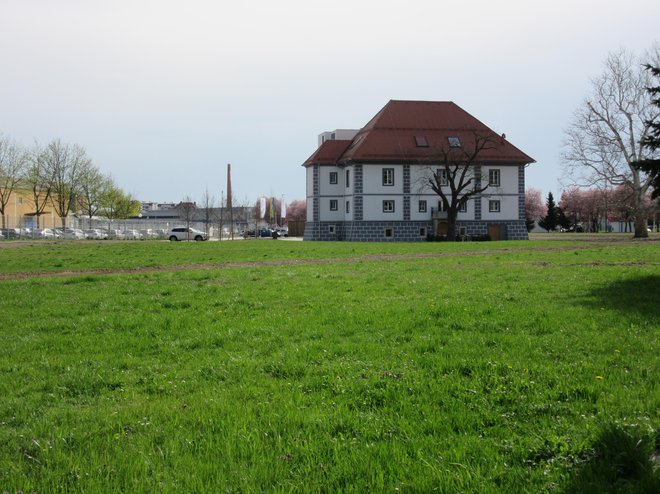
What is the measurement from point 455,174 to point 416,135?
23.3 feet

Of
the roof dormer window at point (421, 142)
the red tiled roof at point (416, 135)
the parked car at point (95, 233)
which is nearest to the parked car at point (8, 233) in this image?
the parked car at point (95, 233)

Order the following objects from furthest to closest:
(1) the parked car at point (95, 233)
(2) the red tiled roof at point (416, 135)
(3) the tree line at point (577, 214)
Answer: (3) the tree line at point (577, 214), (1) the parked car at point (95, 233), (2) the red tiled roof at point (416, 135)

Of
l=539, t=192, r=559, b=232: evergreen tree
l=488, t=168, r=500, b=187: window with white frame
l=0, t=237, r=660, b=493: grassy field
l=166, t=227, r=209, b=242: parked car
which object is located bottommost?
l=0, t=237, r=660, b=493: grassy field

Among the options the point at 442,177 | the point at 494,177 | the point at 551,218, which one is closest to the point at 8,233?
the point at 442,177

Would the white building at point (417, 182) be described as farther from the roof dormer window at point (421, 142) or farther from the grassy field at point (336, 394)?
the grassy field at point (336, 394)

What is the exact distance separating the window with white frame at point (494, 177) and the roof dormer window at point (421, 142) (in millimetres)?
7398

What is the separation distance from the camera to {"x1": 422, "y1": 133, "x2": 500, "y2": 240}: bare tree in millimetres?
56375

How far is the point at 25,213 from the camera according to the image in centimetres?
9238

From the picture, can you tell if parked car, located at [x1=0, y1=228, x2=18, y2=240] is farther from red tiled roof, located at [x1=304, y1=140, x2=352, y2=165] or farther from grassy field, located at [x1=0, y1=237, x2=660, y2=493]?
grassy field, located at [x1=0, y1=237, x2=660, y2=493]

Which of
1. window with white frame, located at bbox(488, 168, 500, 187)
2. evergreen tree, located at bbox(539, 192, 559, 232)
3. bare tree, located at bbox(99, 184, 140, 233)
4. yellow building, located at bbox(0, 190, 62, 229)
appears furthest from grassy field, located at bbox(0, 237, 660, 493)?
evergreen tree, located at bbox(539, 192, 559, 232)

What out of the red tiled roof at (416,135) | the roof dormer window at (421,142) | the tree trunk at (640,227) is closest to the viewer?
the tree trunk at (640,227)

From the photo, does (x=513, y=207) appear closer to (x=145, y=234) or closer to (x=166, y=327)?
(x=145, y=234)

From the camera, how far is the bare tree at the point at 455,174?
56375mm

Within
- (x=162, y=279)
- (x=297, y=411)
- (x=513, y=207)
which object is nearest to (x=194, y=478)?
(x=297, y=411)
